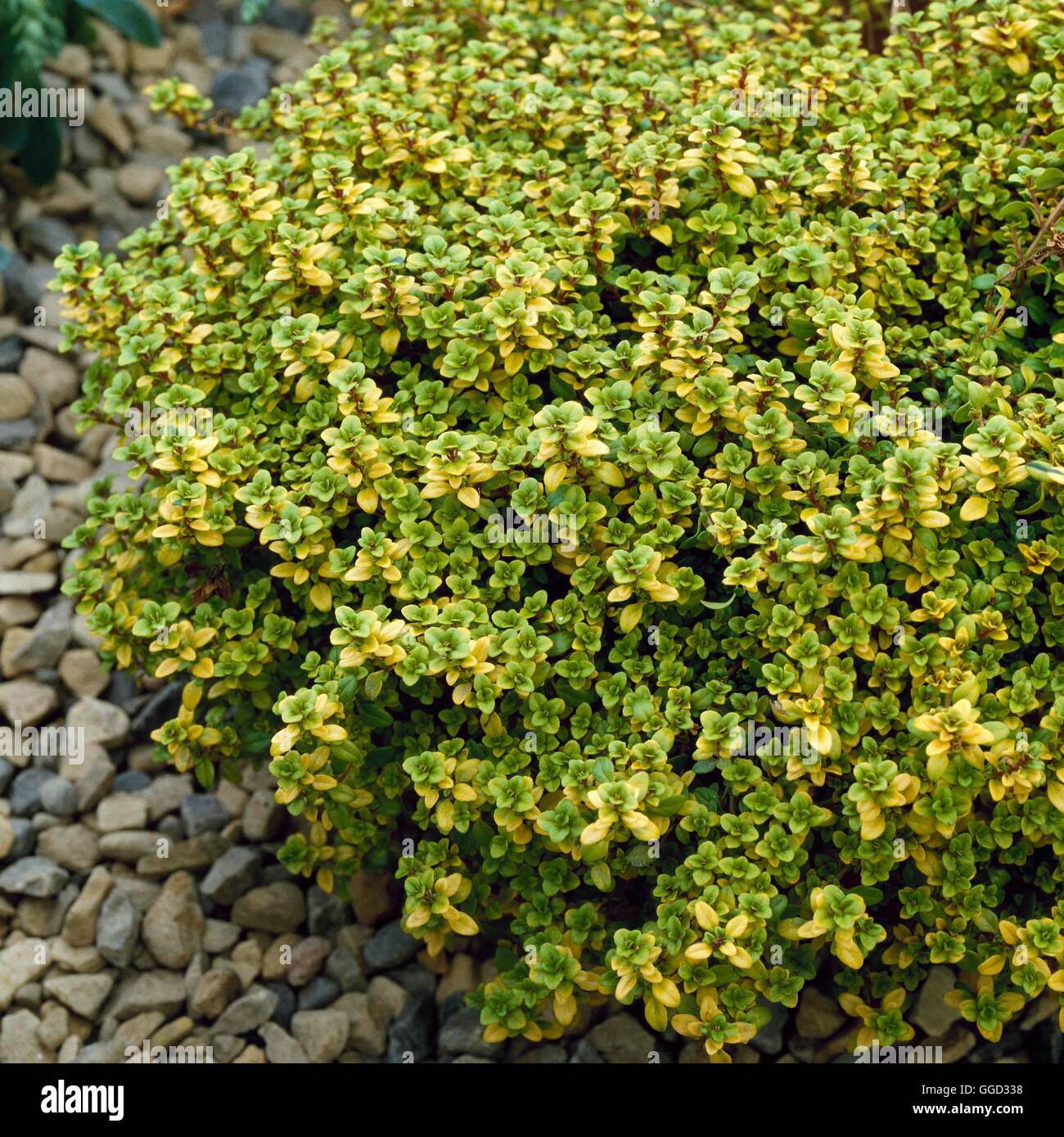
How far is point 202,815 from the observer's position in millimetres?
3504

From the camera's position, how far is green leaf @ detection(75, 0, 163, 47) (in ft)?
15.4

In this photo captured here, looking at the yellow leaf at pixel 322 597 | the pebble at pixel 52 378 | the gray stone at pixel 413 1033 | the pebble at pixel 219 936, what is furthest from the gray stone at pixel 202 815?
the pebble at pixel 52 378

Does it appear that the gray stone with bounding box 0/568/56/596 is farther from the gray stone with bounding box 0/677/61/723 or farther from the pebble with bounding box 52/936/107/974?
the pebble with bounding box 52/936/107/974

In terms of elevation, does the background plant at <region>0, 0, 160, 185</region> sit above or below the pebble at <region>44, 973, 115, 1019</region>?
above

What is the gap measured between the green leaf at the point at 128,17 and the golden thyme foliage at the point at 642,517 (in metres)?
1.89

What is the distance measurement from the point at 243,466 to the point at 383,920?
1.32 m

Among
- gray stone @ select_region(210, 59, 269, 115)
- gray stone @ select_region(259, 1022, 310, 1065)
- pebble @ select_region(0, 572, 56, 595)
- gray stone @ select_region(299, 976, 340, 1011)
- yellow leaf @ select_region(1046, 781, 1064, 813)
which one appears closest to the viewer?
yellow leaf @ select_region(1046, 781, 1064, 813)

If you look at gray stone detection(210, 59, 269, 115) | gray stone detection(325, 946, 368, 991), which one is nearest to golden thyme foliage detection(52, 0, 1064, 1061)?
gray stone detection(325, 946, 368, 991)

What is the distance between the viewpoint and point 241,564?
300 cm

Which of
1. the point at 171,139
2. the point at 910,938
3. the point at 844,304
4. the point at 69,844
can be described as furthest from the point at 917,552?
the point at 171,139

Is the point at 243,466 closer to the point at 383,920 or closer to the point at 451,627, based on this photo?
the point at 451,627

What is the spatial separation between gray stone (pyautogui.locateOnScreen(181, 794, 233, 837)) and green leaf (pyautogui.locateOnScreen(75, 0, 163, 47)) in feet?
9.93
